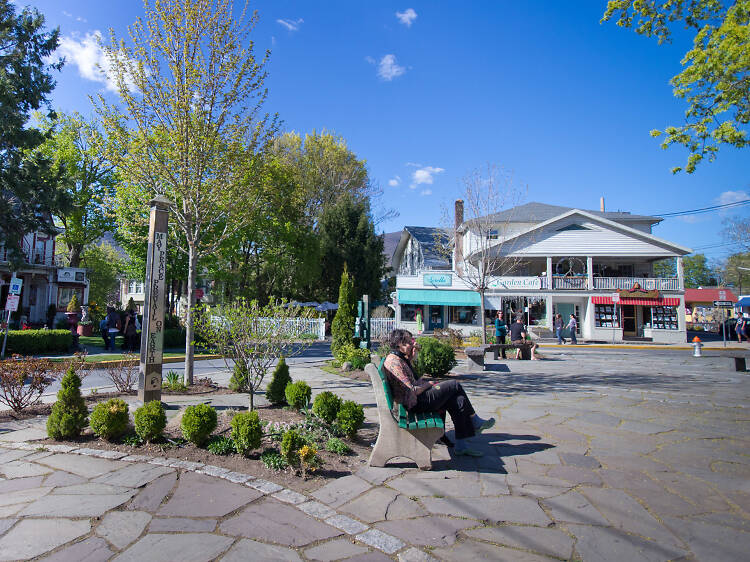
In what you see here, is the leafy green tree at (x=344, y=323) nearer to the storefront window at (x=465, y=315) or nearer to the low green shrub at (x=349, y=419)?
the low green shrub at (x=349, y=419)

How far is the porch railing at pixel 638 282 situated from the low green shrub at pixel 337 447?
30174 millimetres

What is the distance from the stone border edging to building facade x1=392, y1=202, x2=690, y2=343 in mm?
25425

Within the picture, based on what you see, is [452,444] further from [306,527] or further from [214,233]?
[214,233]

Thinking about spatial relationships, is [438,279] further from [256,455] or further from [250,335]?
[256,455]

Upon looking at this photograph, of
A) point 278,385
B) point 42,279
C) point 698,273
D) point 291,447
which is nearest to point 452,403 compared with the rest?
point 291,447

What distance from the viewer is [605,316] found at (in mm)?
30781

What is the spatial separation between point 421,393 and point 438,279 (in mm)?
27737

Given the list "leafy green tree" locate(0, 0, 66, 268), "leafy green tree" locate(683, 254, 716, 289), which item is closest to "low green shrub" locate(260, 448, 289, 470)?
"leafy green tree" locate(0, 0, 66, 268)

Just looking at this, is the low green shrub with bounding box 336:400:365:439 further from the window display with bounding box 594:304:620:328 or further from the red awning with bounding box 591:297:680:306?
the window display with bounding box 594:304:620:328

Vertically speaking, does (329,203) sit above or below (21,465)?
above

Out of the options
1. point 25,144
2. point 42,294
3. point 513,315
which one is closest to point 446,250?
point 513,315

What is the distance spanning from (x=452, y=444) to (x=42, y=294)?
4071 cm

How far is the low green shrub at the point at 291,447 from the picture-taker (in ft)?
14.0

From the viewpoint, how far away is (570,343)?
1087 inches
